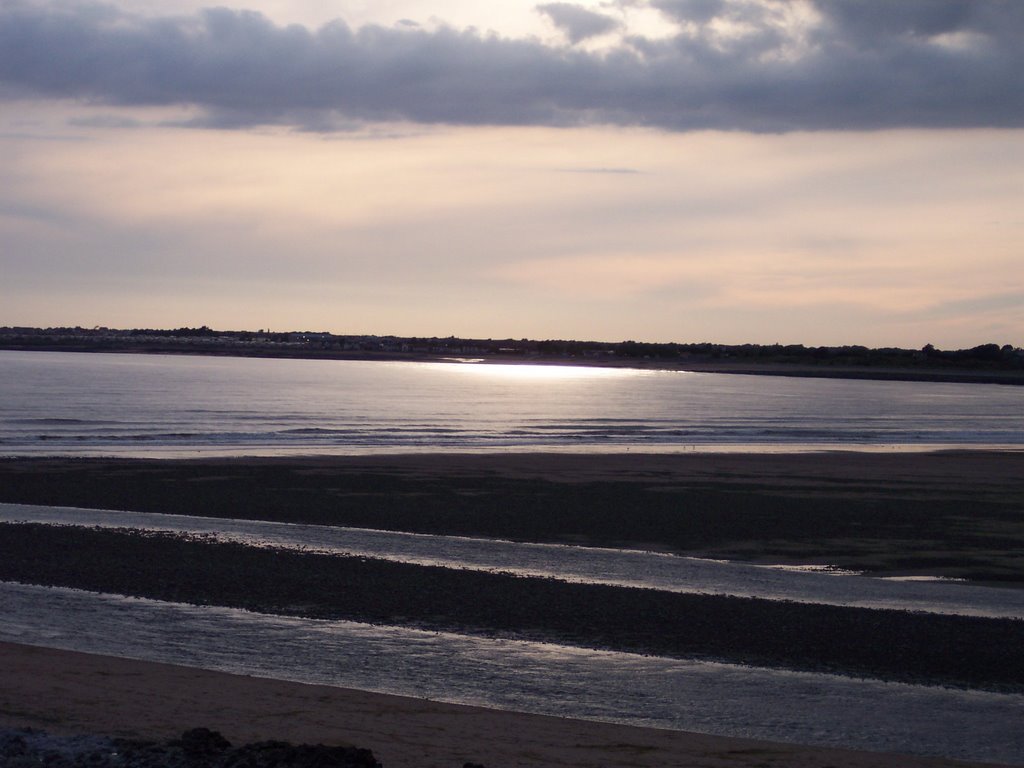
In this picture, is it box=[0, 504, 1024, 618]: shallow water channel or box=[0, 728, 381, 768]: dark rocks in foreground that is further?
box=[0, 504, 1024, 618]: shallow water channel

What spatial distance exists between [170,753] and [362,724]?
71.3 inches

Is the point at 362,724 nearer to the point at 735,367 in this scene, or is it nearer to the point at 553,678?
the point at 553,678

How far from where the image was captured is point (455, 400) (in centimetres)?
7119

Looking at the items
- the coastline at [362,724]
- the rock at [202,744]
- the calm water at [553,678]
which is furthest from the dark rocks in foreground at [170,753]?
the calm water at [553,678]

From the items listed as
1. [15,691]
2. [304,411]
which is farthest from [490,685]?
[304,411]

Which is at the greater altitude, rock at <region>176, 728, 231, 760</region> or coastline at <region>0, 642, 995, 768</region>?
rock at <region>176, 728, 231, 760</region>

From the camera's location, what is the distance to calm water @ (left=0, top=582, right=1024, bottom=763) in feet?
29.2

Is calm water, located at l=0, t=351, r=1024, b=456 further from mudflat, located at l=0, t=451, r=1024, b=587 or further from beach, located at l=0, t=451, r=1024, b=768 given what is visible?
mudflat, located at l=0, t=451, r=1024, b=587

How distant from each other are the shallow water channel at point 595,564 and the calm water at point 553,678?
364 cm

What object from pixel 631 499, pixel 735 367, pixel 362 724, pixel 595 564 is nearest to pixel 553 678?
pixel 362 724

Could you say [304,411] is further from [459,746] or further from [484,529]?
[459,746]

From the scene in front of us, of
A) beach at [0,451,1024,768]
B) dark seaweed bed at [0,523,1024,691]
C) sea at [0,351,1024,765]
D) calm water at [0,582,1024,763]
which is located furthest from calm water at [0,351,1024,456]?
calm water at [0,582,1024,763]

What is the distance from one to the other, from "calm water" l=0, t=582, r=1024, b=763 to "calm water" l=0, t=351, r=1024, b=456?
21725mm

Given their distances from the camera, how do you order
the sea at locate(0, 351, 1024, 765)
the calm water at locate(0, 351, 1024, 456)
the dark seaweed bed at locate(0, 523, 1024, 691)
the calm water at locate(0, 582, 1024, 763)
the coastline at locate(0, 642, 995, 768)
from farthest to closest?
1. the calm water at locate(0, 351, 1024, 456)
2. the dark seaweed bed at locate(0, 523, 1024, 691)
3. the sea at locate(0, 351, 1024, 765)
4. the calm water at locate(0, 582, 1024, 763)
5. the coastline at locate(0, 642, 995, 768)
